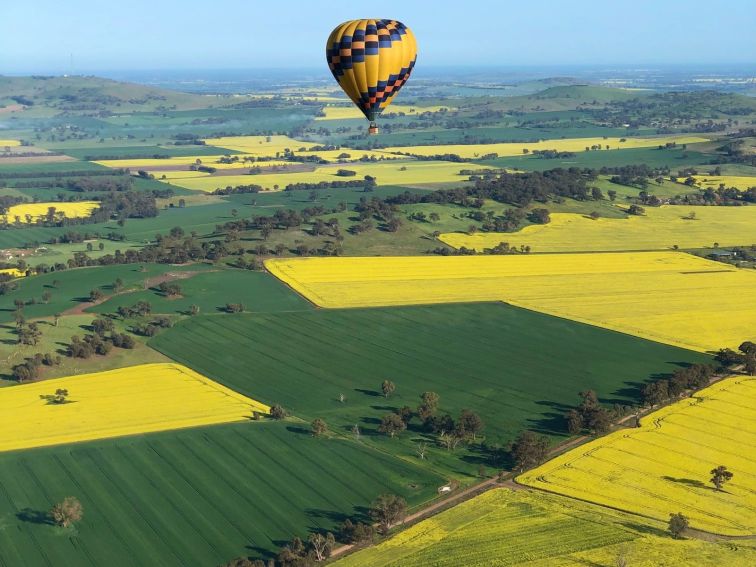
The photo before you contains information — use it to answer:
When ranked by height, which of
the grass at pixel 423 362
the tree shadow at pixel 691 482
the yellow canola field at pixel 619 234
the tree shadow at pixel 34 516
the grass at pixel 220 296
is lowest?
the tree shadow at pixel 34 516

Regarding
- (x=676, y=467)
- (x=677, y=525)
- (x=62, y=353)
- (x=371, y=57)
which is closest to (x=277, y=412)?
(x=62, y=353)

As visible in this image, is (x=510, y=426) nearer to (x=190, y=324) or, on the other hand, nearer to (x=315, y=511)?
(x=315, y=511)

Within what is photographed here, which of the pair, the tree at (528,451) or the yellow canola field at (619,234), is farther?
the yellow canola field at (619,234)

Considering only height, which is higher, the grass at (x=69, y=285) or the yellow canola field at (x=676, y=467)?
the grass at (x=69, y=285)

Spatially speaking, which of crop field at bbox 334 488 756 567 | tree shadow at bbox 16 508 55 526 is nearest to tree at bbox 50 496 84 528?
tree shadow at bbox 16 508 55 526

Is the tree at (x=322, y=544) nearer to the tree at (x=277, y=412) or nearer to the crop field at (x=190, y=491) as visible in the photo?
the crop field at (x=190, y=491)

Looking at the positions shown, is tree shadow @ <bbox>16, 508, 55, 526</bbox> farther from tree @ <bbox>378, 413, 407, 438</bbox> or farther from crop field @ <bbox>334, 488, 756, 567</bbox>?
tree @ <bbox>378, 413, 407, 438</bbox>

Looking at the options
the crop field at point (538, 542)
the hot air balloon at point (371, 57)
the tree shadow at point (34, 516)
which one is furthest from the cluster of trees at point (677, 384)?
the tree shadow at point (34, 516)

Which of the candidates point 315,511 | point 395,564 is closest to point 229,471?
point 315,511
